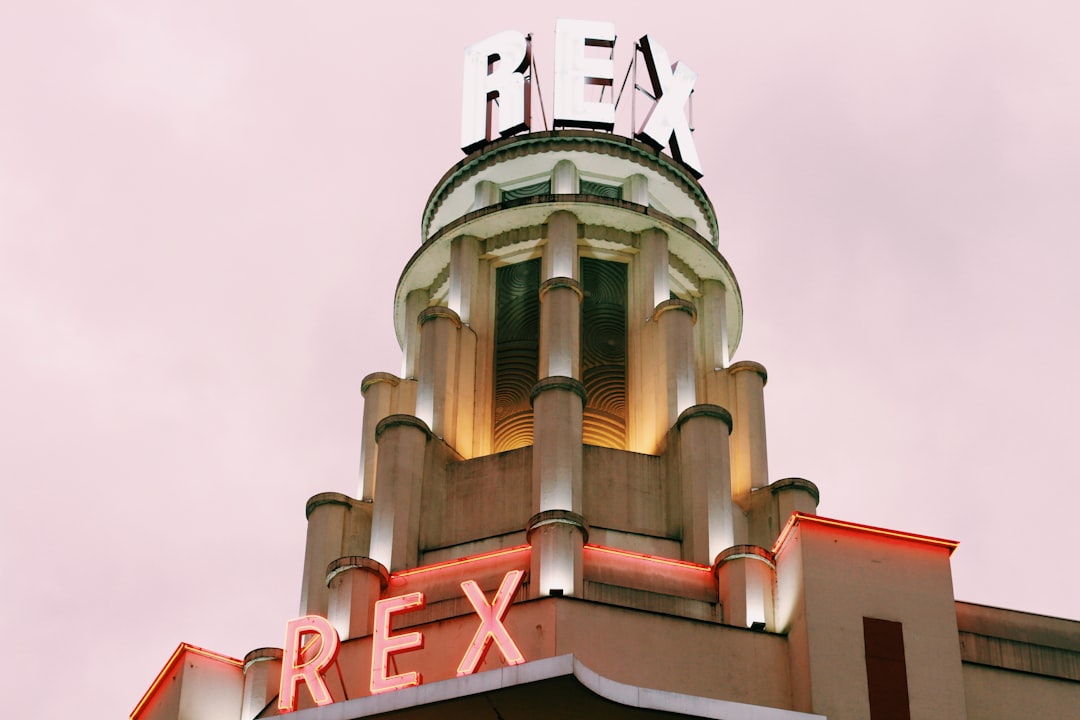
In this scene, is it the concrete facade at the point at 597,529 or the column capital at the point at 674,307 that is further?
the column capital at the point at 674,307

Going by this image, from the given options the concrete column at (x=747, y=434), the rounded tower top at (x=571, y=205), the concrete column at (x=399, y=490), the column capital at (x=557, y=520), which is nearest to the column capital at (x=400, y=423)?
the concrete column at (x=399, y=490)

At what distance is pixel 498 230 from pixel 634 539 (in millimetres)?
12538

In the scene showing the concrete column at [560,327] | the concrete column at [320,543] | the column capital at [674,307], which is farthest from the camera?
the column capital at [674,307]

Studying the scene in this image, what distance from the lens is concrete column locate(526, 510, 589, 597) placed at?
138 feet

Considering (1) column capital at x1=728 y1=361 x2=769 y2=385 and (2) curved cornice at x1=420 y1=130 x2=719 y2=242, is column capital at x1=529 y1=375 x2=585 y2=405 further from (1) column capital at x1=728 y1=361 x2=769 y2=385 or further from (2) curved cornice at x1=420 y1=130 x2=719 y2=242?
(2) curved cornice at x1=420 y1=130 x2=719 y2=242

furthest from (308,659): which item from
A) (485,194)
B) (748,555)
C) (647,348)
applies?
(485,194)

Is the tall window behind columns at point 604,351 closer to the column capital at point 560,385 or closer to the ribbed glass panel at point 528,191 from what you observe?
the ribbed glass panel at point 528,191

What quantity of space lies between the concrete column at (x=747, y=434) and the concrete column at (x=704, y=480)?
3.16 meters

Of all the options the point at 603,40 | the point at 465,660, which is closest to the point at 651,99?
the point at 603,40

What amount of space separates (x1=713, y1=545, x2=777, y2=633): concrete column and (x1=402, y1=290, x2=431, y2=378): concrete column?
13.7 meters

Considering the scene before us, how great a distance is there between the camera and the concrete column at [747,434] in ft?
165

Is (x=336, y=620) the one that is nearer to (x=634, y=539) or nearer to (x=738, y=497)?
(x=634, y=539)

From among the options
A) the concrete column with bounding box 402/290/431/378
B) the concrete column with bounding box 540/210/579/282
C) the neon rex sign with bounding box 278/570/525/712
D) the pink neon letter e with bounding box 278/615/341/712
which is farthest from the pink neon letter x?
the concrete column with bounding box 402/290/431/378

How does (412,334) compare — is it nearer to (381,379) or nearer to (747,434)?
(381,379)
